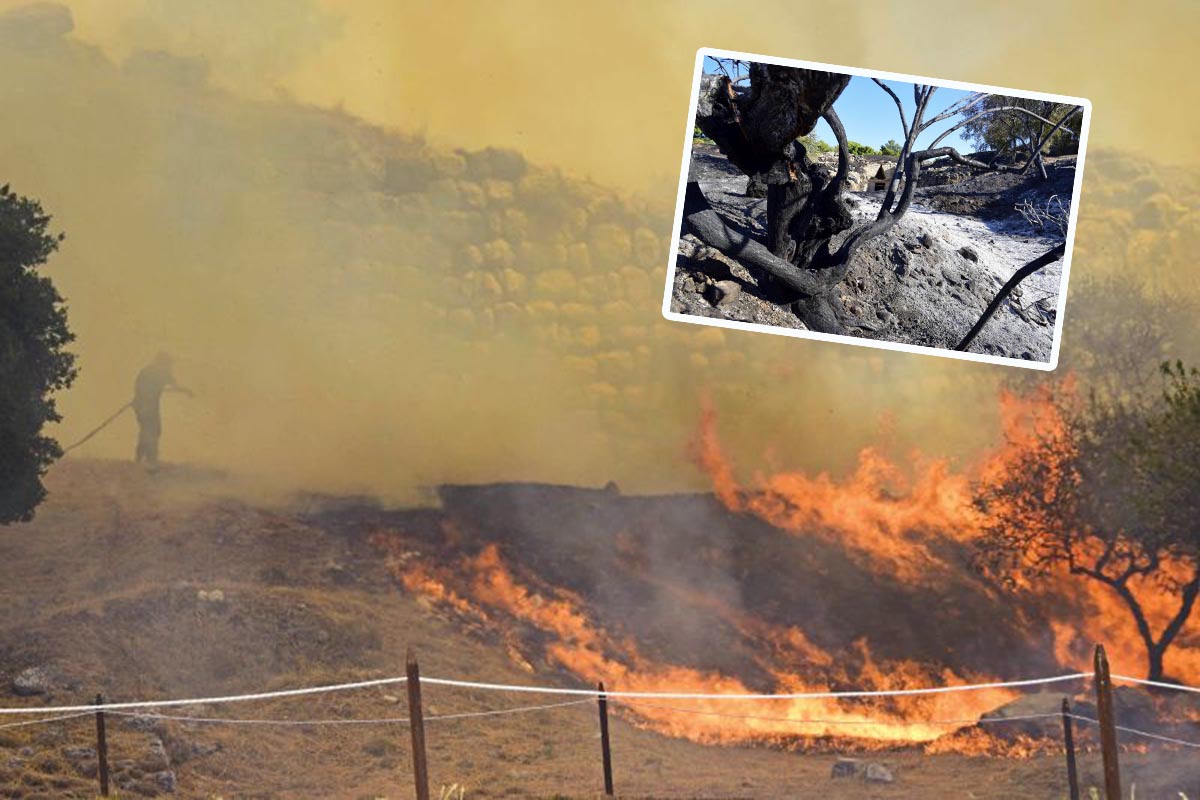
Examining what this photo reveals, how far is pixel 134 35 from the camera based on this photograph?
22406 millimetres

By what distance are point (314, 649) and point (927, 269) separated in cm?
989

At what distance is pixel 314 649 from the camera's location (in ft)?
68.7

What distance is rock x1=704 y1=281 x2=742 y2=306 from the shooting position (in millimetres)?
18844

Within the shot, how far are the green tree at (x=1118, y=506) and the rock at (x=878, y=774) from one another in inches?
148

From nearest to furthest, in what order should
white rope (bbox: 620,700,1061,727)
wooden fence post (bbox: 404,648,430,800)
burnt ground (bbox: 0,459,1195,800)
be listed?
wooden fence post (bbox: 404,648,430,800), burnt ground (bbox: 0,459,1195,800), white rope (bbox: 620,700,1061,727)

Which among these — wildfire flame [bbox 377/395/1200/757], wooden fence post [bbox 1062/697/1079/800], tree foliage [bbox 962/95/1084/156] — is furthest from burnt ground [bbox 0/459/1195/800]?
tree foliage [bbox 962/95/1084/156]

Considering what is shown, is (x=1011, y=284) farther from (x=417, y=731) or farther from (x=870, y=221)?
(x=417, y=731)

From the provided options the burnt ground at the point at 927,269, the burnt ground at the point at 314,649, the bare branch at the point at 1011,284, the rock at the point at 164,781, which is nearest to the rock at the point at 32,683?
the burnt ground at the point at 314,649

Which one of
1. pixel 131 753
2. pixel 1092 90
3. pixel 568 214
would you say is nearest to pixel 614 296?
pixel 568 214

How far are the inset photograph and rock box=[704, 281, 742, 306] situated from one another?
2cm

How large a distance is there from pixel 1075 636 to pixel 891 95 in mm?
8331

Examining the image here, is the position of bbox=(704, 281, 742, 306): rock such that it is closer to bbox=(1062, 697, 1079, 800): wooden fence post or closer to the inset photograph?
the inset photograph

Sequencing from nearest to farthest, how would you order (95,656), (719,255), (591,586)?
(719,255)
(95,656)
(591,586)

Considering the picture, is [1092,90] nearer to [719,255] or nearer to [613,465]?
[719,255]
